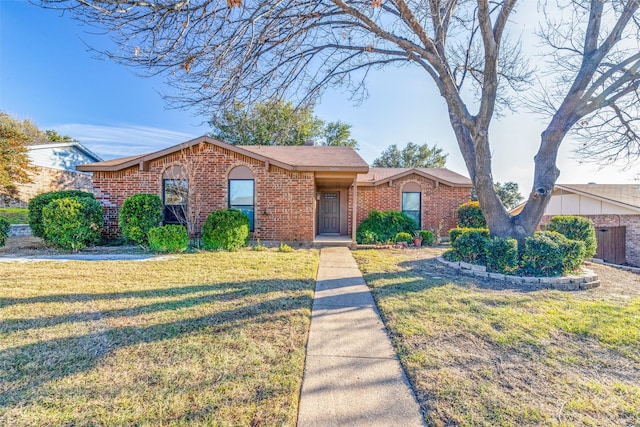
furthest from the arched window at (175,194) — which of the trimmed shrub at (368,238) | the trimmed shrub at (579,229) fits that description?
the trimmed shrub at (579,229)

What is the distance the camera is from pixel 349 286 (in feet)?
17.6

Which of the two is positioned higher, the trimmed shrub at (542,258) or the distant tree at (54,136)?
the distant tree at (54,136)

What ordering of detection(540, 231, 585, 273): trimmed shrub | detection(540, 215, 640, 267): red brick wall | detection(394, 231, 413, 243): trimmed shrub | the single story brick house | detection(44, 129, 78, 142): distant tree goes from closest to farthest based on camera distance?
detection(540, 231, 585, 273): trimmed shrub, the single story brick house, detection(394, 231, 413, 243): trimmed shrub, detection(540, 215, 640, 267): red brick wall, detection(44, 129, 78, 142): distant tree

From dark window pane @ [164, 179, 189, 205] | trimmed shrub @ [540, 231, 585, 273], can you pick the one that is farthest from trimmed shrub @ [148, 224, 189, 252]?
trimmed shrub @ [540, 231, 585, 273]

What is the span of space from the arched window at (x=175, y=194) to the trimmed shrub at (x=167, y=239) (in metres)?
1.31

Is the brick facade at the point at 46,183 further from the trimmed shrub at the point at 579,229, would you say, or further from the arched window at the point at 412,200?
the trimmed shrub at the point at 579,229

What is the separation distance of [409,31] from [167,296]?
7.88 metres

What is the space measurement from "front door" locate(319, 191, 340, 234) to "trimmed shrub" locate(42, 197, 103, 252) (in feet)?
30.9

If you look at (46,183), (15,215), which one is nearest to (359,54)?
(15,215)

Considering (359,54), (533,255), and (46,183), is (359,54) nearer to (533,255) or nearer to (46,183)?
(533,255)

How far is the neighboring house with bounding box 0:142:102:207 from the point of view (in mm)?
18125

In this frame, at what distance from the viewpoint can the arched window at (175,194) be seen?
32.0 feet

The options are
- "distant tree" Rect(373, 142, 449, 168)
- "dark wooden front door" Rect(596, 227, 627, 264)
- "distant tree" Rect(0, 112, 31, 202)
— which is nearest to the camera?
"dark wooden front door" Rect(596, 227, 627, 264)

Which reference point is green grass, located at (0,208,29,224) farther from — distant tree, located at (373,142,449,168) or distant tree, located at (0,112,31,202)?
distant tree, located at (373,142,449,168)
